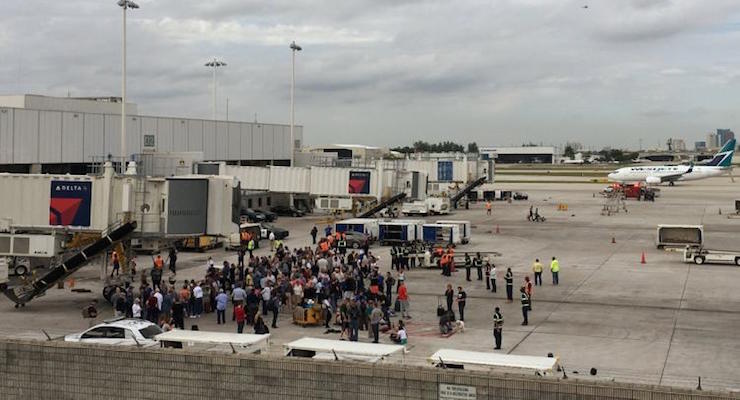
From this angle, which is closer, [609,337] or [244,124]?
[609,337]

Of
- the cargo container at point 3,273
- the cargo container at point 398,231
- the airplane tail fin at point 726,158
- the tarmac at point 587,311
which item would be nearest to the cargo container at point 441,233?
the cargo container at point 398,231

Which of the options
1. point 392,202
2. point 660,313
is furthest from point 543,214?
point 660,313

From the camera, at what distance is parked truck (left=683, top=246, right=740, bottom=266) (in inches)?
1560

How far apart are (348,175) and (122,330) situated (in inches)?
1731

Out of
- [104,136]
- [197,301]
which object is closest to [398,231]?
[104,136]

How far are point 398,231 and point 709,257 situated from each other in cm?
1708

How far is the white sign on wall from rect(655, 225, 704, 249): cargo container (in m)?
37.1

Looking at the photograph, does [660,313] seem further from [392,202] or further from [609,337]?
[392,202]

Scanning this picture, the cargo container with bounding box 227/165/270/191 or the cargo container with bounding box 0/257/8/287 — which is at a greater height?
the cargo container with bounding box 227/165/270/191

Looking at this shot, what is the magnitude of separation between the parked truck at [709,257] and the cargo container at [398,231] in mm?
15044

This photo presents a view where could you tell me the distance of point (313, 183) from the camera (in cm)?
6494

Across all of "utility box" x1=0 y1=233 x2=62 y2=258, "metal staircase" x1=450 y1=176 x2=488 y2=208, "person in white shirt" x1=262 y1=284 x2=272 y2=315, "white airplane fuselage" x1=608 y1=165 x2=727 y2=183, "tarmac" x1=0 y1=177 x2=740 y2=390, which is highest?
"white airplane fuselage" x1=608 y1=165 x2=727 y2=183

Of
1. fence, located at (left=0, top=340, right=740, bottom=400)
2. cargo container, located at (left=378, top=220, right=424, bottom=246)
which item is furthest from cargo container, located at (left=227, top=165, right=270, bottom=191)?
fence, located at (left=0, top=340, right=740, bottom=400)

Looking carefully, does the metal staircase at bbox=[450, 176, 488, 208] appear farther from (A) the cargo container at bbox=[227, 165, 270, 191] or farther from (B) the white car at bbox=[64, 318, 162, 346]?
(B) the white car at bbox=[64, 318, 162, 346]
